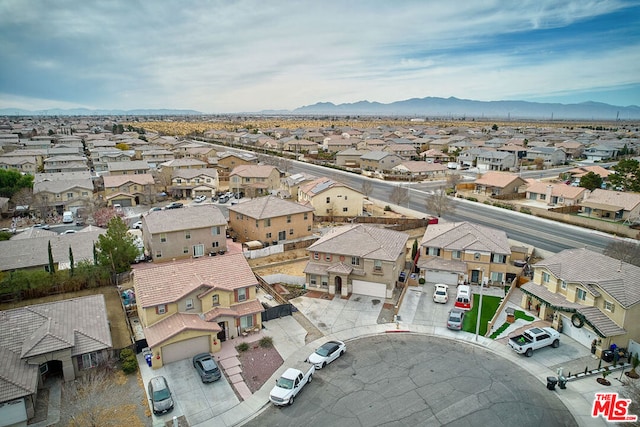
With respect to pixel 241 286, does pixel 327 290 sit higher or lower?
lower

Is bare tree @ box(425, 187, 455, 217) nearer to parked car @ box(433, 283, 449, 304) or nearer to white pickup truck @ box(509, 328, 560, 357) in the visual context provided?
parked car @ box(433, 283, 449, 304)

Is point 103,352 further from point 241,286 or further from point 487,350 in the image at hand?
point 487,350

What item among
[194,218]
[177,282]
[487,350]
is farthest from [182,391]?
[194,218]

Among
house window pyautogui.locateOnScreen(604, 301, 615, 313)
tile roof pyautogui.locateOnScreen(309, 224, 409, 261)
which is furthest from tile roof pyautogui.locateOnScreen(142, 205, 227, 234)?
house window pyautogui.locateOnScreen(604, 301, 615, 313)

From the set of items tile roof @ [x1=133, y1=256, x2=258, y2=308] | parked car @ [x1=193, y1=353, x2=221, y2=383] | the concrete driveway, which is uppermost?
tile roof @ [x1=133, y1=256, x2=258, y2=308]

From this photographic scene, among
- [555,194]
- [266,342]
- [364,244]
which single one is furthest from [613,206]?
[266,342]

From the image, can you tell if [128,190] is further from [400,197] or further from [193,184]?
[400,197]
